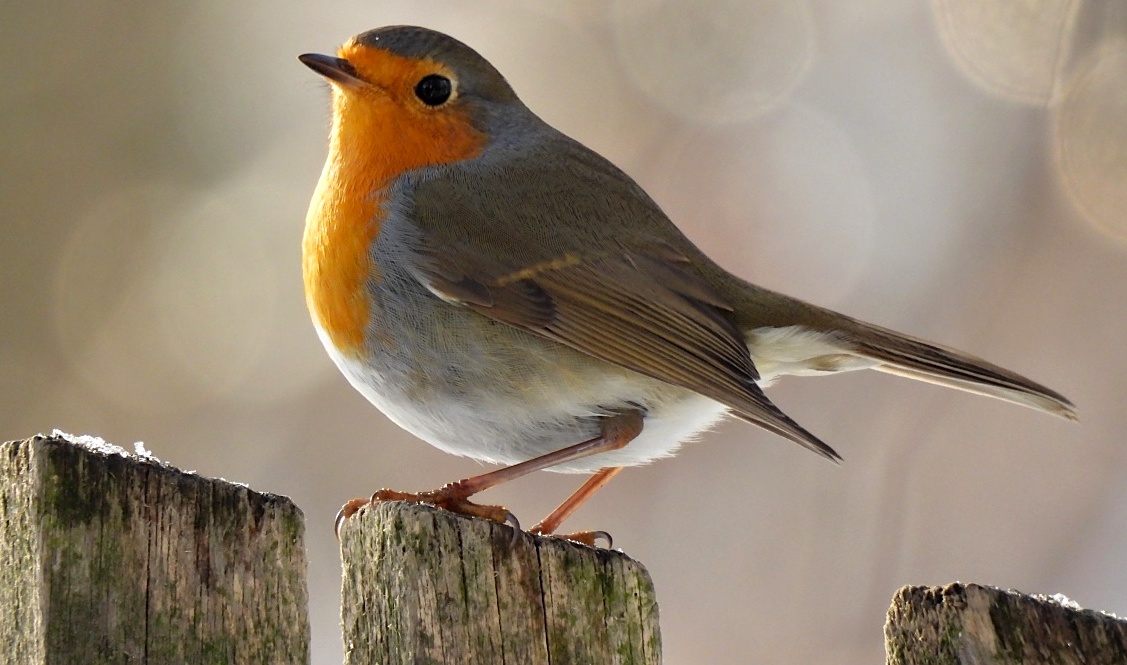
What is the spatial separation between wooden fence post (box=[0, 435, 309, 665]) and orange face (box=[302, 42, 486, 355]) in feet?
4.19

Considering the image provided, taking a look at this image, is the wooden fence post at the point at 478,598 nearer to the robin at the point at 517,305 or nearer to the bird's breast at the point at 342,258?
the robin at the point at 517,305

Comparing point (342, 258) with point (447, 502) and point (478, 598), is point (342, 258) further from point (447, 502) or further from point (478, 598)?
point (478, 598)

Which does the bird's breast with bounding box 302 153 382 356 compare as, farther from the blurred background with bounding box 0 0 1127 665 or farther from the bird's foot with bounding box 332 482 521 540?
the blurred background with bounding box 0 0 1127 665

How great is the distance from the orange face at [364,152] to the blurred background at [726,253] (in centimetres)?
40

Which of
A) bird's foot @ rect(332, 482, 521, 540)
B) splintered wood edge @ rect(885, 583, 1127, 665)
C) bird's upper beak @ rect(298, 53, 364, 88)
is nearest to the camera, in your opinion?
splintered wood edge @ rect(885, 583, 1127, 665)

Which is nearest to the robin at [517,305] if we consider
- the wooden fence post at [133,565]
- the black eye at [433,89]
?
the black eye at [433,89]

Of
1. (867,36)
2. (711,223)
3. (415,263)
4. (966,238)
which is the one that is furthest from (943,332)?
(415,263)

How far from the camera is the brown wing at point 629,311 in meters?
2.94

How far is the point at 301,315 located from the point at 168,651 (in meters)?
3.93

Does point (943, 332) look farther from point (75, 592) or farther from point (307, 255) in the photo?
point (75, 592)

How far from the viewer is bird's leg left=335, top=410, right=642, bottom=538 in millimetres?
2533

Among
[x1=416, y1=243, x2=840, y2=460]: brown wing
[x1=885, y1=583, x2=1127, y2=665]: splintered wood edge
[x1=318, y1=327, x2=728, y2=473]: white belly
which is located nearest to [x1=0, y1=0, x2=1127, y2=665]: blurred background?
[x1=416, y1=243, x2=840, y2=460]: brown wing

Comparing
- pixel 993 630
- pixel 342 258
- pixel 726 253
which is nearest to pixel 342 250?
pixel 342 258

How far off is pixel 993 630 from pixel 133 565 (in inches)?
45.9
